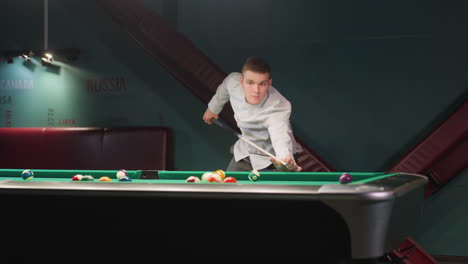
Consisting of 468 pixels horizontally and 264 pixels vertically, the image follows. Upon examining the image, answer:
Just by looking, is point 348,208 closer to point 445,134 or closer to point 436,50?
point 445,134

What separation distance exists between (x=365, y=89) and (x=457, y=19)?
99 cm

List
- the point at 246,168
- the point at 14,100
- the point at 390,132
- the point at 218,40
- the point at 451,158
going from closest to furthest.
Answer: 1. the point at 246,168
2. the point at 451,158
3. the point at 390,132
4. the point at 218,40
5. the point at 14,100

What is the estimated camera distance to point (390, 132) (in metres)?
4.36

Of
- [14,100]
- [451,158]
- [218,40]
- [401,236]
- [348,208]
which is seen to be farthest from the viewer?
[14,100]

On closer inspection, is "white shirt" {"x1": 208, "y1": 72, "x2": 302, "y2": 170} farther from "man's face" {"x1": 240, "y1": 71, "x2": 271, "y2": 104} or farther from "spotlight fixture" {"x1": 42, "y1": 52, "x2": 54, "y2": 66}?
"spotlight fixture" {"x1": 42, "y1": 52, "x2": 54, "y2": 66}

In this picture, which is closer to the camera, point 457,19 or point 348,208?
point 348,208

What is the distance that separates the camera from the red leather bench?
Result: 455cm

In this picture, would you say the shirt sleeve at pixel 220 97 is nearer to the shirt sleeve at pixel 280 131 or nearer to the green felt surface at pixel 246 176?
the shirt sleeve at pixel 280 131

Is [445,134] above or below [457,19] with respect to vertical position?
below

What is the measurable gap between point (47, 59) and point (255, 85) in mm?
2647

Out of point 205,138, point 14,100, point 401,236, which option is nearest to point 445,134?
point 205,138

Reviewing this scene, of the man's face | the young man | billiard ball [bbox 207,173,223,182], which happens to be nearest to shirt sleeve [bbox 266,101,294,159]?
the young man

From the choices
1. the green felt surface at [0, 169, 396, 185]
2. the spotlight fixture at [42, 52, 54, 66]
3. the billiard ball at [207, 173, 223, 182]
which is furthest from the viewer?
the spotlight fixture at [42, 52, 54, 66]

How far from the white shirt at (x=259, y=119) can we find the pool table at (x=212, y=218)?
1759 millimetres
